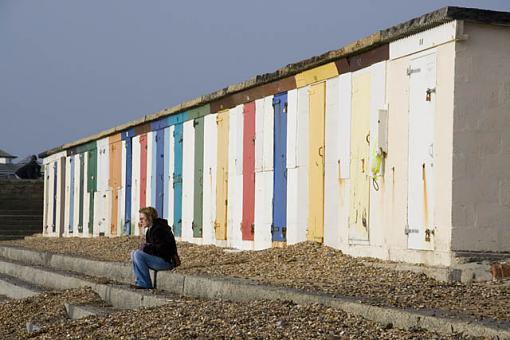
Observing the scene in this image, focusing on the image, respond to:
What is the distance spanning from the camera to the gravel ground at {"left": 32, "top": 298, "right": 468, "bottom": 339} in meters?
7.08

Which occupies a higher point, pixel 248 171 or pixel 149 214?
pixel 248 171

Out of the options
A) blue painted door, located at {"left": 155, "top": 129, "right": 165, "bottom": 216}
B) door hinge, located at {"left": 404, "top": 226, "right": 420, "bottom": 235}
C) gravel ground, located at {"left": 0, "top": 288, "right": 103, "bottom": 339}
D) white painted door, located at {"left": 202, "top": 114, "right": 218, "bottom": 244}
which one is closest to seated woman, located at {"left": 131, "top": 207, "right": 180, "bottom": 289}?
gravel ground, located at {"left": 0, "top": 288, "right": 103, "bottom": 339}

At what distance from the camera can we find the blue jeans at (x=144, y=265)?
39.5ft

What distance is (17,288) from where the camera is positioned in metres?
16.1

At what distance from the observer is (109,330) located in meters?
8.88

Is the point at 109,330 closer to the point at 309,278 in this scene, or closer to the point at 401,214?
the point at 309,278

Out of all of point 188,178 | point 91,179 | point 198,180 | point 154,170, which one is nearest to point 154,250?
point 198,180

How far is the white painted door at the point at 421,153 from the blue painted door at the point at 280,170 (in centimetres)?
395

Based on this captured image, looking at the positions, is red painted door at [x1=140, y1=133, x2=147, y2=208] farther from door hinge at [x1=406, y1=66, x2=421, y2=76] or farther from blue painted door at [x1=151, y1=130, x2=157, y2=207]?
door hinge at [x1=406, y1=66, x2=421, y2=76]

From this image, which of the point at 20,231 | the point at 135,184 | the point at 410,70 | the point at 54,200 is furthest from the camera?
the point at 20,231

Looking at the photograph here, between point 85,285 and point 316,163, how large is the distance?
3407 millimetres

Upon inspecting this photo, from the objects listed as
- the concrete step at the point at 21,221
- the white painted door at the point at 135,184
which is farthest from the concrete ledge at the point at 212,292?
the concrete step at the point at 21,221

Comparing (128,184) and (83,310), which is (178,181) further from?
(83,310)

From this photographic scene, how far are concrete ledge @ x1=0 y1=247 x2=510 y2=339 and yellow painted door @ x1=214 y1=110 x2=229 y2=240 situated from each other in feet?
8.64
